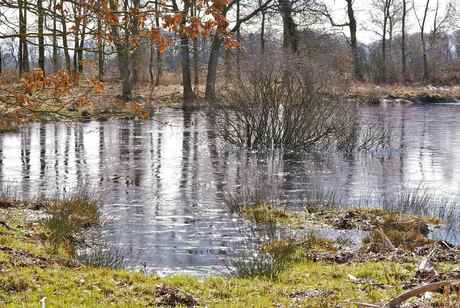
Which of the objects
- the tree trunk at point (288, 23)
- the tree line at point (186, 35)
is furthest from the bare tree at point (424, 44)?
the tree trunk at point (288, 23)

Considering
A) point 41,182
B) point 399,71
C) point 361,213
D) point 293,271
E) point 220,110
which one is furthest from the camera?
point 399,71

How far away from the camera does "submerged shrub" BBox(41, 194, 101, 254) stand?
34.6ft

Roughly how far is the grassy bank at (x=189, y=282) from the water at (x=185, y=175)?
1296 mm

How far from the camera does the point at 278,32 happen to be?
Answer: 53.4 m

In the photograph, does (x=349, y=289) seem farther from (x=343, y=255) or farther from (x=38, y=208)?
(x=38, y=208)

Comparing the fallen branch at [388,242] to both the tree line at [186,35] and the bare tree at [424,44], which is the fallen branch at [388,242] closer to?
the tree line at [186,35]

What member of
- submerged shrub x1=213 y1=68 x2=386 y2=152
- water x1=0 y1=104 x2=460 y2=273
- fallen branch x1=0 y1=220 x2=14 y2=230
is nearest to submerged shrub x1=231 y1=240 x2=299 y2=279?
water x1=0 y1=104 x2=460 y2=273

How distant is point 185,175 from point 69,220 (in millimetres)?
7317

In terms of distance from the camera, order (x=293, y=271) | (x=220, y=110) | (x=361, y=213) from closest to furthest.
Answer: (x=293, y=271) < (x=361, y=213) < (x=220, y=110)

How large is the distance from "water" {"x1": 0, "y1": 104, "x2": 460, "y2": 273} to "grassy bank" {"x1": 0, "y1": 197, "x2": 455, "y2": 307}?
4.25 feet

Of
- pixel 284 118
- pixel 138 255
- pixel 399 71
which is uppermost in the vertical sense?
pixel 399 71

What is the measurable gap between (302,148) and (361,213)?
33.2ft

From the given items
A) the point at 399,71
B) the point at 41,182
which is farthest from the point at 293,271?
the point at 399,71

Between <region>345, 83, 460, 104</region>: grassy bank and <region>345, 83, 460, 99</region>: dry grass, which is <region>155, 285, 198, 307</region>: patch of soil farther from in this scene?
→ <region>345, 83, 460, 99</region>: dry grass
